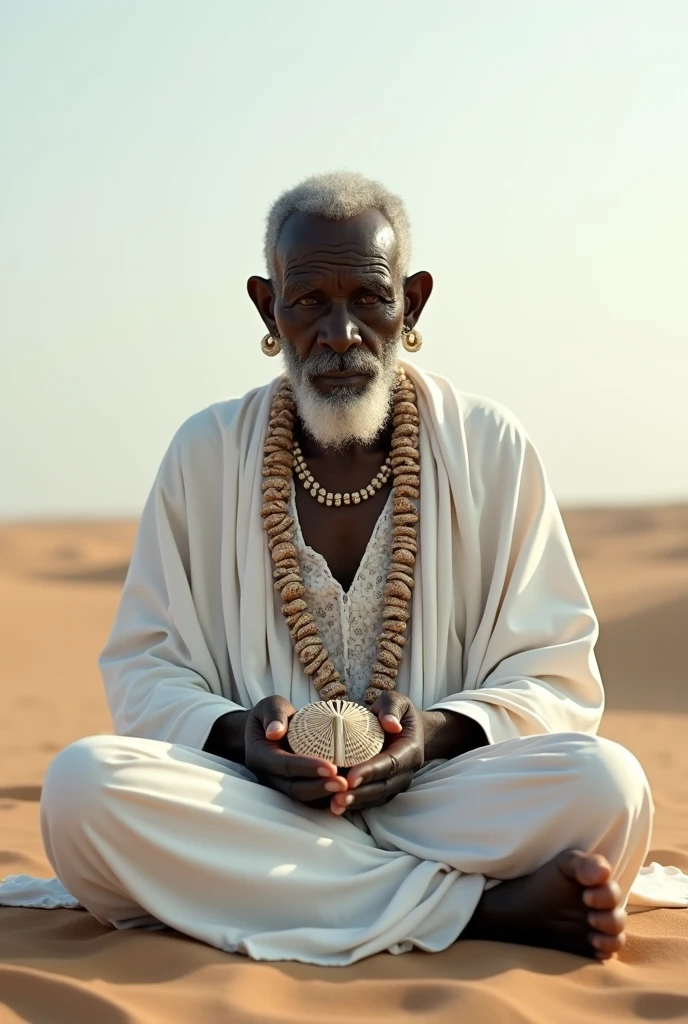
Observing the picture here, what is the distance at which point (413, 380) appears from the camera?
5.30m

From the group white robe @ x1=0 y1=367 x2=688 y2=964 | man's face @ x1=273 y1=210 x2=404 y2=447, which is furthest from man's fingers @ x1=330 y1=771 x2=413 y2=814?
man's face @ x1=273 y1=210 x2=404 y2=447

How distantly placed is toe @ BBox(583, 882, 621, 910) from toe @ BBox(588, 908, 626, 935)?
16 millimetres

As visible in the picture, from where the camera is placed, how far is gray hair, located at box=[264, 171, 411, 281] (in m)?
5.01

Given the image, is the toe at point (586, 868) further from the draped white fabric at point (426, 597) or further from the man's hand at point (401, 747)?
the draped white fabric at point (426, 597)

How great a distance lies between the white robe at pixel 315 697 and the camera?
13.2ft

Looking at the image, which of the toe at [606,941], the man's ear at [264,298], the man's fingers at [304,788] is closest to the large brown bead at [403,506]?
the man's ear at [264,298]

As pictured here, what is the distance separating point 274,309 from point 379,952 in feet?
7.26

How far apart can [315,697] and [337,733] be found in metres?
0.66

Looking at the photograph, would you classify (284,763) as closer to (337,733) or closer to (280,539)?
(337,733)

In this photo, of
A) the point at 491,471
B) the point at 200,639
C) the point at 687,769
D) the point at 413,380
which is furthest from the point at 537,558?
the point at 687,769

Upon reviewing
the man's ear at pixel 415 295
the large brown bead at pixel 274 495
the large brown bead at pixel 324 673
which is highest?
the man's ear at pixel 415 295

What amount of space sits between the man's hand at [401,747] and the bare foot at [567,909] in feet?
1.44

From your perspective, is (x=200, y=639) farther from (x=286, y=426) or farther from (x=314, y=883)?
(x=314, y=883)

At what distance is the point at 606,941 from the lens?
3.91 meters
